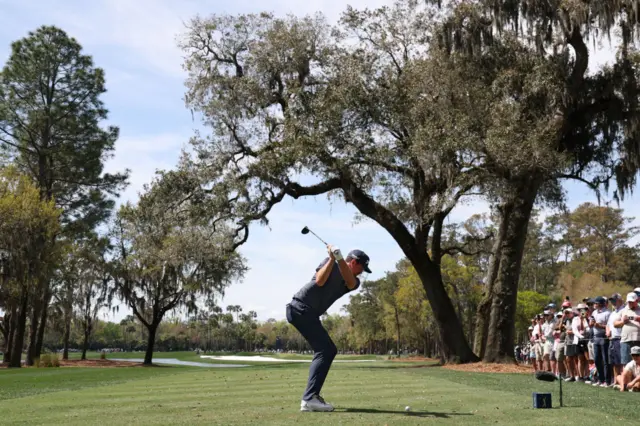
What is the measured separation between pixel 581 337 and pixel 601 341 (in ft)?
3.79

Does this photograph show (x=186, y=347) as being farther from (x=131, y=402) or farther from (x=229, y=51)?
(x=131, y=402)

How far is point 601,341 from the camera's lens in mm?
15008

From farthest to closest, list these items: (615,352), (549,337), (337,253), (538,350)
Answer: (538,350) → (549,337) → (615,352) → (337,253)

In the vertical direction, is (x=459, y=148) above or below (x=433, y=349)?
above

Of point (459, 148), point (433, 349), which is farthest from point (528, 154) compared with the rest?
point (433, 349)

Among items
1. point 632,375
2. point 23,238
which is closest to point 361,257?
point 632,375

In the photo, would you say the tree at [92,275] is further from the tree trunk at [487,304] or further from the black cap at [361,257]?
the black cap at [361,257]

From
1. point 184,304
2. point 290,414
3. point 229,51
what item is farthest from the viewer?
point 184,304

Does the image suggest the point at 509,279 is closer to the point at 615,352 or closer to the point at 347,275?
the point at 615,352

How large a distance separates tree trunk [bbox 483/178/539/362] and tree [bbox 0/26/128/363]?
29.1m

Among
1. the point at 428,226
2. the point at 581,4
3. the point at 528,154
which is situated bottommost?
the point at 428,226

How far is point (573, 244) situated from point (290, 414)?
77326mm

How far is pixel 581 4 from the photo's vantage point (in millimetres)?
22188

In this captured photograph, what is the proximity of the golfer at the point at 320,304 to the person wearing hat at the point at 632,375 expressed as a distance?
287 inches
